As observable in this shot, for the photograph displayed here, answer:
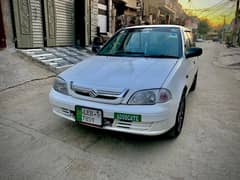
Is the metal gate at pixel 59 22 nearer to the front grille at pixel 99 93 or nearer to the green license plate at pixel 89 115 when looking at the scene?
the front grille at pixel 99 93

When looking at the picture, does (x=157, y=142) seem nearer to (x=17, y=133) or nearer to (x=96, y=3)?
(x=17, y=133)

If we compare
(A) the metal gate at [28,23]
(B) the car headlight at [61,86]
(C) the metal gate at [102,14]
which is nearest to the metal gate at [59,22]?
(A) the metal gate at [28,23]

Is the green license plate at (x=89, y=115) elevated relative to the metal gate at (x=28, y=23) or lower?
lower

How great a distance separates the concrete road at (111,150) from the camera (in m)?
1.87

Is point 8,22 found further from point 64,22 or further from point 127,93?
point 127,93

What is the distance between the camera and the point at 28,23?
6121mm

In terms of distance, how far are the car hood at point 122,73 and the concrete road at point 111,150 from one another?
77cm

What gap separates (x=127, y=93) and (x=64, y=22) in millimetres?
6760

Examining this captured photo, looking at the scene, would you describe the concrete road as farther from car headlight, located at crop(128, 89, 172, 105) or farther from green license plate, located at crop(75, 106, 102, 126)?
car headlight, located at crop(128, 89, 172, 105)

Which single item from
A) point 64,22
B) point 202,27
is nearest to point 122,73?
point 64,22

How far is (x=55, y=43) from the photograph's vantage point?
7.31 m

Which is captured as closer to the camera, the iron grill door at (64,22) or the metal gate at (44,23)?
the metal gate at (44,23)

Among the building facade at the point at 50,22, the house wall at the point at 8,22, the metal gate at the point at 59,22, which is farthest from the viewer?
the metal gate at the point at 59,22

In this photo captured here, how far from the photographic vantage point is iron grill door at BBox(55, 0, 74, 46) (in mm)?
7344
